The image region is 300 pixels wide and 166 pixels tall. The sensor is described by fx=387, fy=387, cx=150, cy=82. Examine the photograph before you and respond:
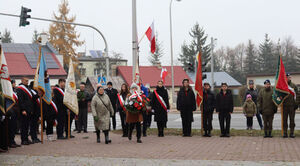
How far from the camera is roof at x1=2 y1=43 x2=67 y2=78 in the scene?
4169cm

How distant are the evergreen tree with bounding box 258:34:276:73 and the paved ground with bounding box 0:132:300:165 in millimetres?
74331

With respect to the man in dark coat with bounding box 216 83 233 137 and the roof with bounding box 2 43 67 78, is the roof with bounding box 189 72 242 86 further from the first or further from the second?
the man in dark coat with bounding box 216 83 233 137

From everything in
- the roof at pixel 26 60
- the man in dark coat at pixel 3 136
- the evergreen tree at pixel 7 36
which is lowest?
the man in dark coat at pixel 3 136

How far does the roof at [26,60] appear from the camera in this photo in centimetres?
4169

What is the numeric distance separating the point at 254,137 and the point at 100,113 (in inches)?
203

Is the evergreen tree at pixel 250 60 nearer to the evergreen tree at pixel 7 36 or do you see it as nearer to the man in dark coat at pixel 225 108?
the evergreen tree at pixel 7 36

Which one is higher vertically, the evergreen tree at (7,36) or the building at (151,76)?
the evergreen tree at (7,36)

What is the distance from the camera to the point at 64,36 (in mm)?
58406

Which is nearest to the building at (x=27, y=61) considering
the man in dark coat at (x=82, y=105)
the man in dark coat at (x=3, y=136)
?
the man in dark coat at (x=82, y=105)

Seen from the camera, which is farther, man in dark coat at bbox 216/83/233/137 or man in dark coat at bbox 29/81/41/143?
man in dark coat at bbox 216/83/233/137

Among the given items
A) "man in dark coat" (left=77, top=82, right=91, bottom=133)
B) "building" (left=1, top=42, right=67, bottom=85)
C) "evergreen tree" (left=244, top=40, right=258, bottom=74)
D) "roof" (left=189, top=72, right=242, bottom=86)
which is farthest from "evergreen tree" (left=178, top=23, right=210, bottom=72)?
"man in dark coat" (left=77, top=82, right=91, bottom=133)

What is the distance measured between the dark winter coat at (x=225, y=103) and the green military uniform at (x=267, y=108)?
97cm

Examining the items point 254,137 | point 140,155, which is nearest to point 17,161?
point 140,155

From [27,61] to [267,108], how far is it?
36.3 m
